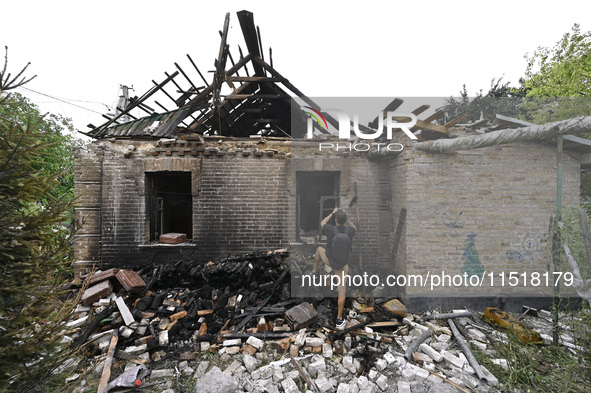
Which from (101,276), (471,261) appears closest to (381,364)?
(471,261)

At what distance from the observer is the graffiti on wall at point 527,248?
15.4 ft

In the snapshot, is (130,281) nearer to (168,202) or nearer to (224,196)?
(224,196)

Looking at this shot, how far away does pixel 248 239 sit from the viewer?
19.2 ft

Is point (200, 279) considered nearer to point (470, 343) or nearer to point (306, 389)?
point (306, 389)

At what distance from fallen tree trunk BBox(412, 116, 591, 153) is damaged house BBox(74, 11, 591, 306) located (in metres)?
0.10

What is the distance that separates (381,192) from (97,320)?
6409mm

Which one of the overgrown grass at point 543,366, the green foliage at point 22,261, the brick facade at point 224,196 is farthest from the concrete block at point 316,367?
the green foliage at point 22,261

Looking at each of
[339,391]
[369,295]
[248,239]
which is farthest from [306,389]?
[248,239]

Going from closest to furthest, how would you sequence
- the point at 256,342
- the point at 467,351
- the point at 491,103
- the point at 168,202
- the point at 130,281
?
1. the point at 467,351
2. the point at 256,342
3. the point at 130,281
4. the point at 168,202
5. the point at 491,103

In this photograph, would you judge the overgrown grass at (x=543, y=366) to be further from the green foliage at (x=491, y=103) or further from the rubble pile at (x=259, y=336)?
the green foliage at (x=491, y=103)

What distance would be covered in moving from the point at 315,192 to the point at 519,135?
13.7 feet

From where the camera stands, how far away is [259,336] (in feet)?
13.1

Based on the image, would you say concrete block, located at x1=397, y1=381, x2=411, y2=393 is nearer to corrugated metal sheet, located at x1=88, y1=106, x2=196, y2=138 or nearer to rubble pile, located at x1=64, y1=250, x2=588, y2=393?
rubble pile, located at x1=64, y1=250, x2=588, y2=393

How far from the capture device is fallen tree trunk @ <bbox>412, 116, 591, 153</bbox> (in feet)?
10.1
